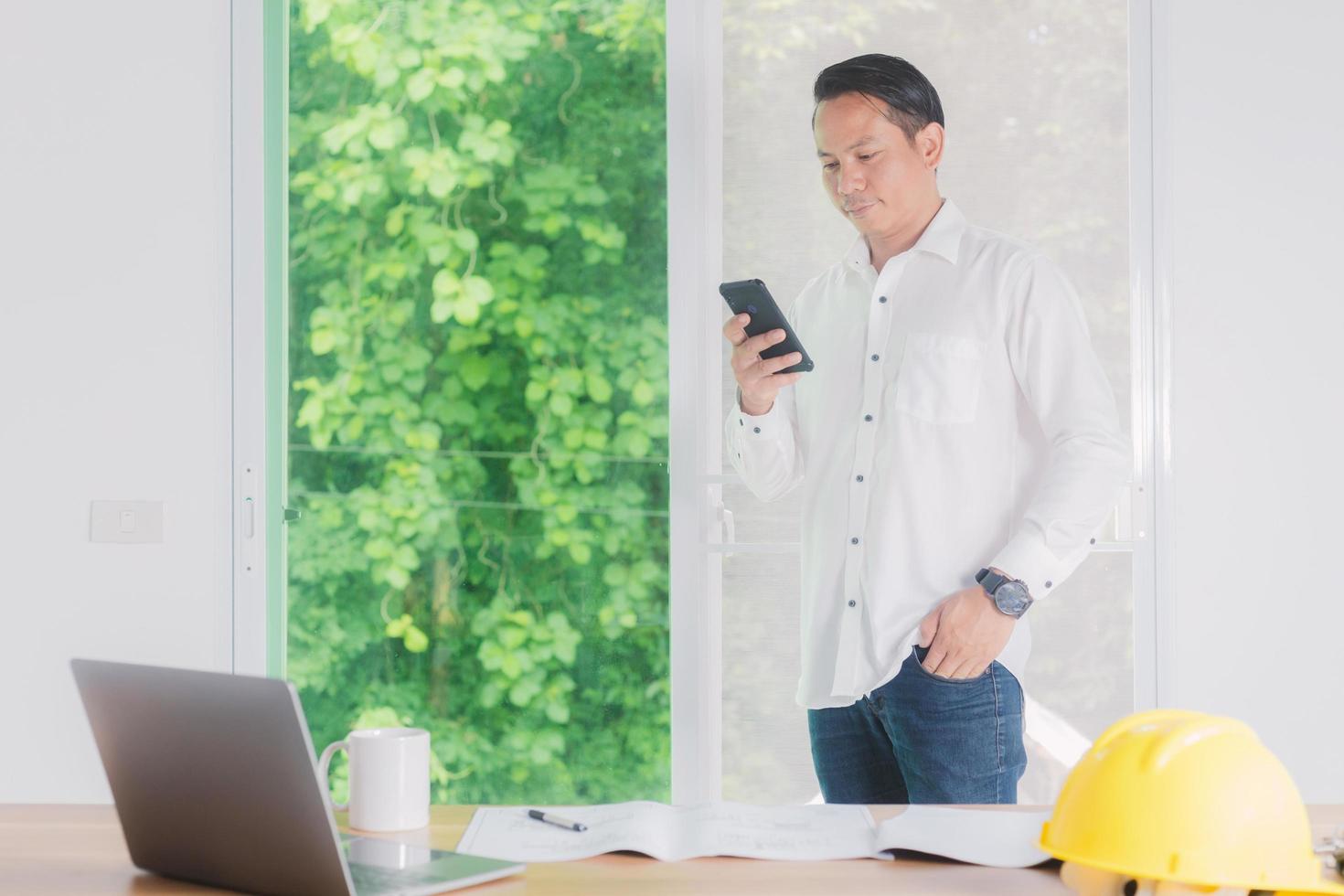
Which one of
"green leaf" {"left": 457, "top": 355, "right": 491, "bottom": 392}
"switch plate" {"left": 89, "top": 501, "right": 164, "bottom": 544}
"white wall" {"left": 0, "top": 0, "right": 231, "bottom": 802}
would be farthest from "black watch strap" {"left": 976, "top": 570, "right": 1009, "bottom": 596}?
"switch plate" {"left": 89, "top": 501, "right": 164, "bottom": 544}

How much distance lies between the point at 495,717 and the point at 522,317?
3.08ft

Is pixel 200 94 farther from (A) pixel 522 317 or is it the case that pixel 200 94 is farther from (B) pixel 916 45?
(B) pixel 916 45

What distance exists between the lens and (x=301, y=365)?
2.94 m

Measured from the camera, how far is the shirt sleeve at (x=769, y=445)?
2371 mm

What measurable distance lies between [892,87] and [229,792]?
5.57 feet

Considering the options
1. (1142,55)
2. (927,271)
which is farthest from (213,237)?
(1142,55)

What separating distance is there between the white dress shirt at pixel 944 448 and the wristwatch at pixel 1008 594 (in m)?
0.02

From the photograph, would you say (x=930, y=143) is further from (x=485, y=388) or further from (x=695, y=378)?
(x=485, y=388)

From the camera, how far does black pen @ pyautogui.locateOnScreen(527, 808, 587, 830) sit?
146cm

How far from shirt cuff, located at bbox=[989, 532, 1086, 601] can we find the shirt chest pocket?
0.26m

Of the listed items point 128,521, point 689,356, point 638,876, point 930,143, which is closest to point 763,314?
point 930,143

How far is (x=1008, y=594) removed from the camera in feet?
6.73

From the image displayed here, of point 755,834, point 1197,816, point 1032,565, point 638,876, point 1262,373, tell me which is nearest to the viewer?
point 1197,816

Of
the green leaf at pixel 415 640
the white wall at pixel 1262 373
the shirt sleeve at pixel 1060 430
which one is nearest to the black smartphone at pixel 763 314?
Answer: the shirt sleeve at pixel 1060 430
